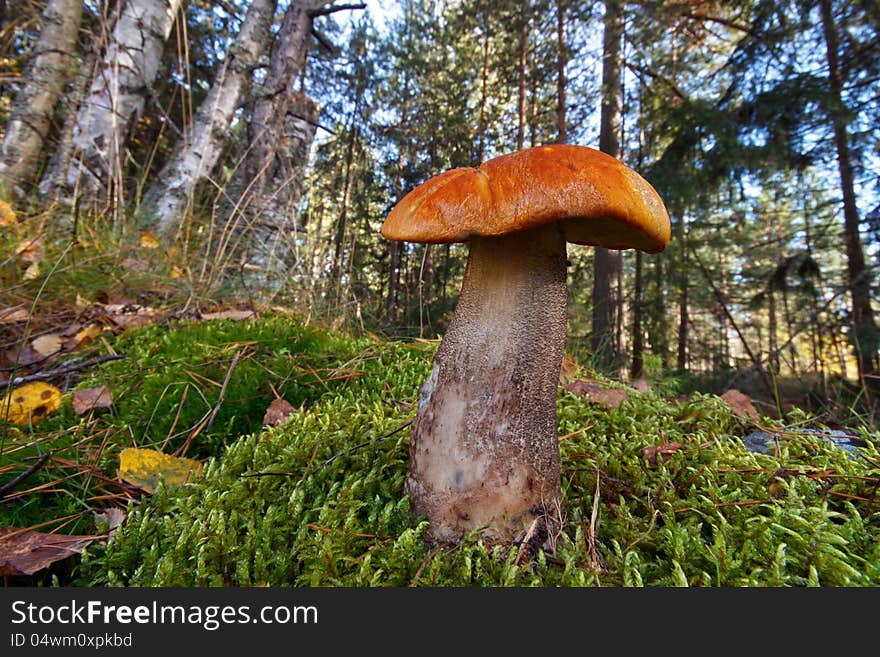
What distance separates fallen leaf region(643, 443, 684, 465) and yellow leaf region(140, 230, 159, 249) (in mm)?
2919

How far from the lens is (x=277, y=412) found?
1421 mm

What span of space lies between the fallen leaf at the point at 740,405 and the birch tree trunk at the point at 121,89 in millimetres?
3678

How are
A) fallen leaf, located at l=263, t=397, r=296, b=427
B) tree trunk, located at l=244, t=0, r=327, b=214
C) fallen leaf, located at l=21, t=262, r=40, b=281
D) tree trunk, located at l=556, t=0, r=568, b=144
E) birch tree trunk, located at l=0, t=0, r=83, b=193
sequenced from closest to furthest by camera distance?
1. fallen leaf, located at l=263, t=397, r=296, b=427
2. fallen leaf, located at l=21, t=262, r=40, b=281
3. birch tree trunk, located at l=0, t=0, r=83, b=193
4. tree trunk, located at l=244, t=0, r=327, b=214
5. tree trunk, located at l=556, t=0, r=568, b=144

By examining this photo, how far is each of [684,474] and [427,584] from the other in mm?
796

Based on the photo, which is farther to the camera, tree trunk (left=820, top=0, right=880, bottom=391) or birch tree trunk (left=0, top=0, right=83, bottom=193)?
tree trunk (left=820, top=0, right=880, bottom=391)

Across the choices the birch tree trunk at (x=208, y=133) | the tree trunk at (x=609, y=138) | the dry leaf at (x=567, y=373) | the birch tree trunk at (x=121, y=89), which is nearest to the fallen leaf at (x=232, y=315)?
the birch tree trunk at (x=208, y=133)

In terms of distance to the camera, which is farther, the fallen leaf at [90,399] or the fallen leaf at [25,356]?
the fallen leaf at [25,356]

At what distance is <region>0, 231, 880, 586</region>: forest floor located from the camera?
82 cm

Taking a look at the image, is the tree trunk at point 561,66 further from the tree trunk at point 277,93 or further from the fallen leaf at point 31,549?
the fallen leaf at point 31,549

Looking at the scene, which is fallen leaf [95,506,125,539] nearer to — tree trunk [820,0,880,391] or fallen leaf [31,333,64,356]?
fallen leaf [31,333,64,356]

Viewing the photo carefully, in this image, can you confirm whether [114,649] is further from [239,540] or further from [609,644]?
[609,644]

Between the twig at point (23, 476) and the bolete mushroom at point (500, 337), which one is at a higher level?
the bolete mushroom at point (500, 337)

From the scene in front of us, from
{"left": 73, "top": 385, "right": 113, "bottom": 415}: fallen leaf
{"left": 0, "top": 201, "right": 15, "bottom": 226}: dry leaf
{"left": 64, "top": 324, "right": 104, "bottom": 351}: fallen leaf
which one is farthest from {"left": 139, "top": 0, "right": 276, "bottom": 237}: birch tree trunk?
{"left": 73, "top": 385, "right": 113, "bottom": 415}: fallen leaf

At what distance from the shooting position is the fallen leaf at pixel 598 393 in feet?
5.55
